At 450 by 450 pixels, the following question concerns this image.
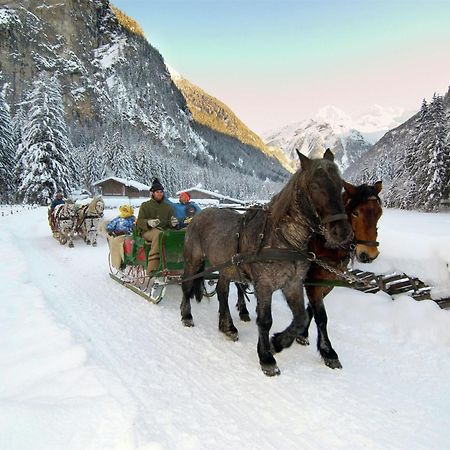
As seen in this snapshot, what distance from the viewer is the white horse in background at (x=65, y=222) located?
1441cm

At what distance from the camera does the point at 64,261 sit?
439 inches

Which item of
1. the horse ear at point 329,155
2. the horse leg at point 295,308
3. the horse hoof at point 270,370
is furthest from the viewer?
the horse leg at point 295,308

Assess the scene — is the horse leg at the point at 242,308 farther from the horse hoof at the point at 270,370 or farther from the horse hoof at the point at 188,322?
the horse hoof at the point at 270,370

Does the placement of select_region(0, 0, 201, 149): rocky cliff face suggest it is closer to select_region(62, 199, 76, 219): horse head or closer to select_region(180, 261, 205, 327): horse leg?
select_region(62, 199, 76, 219): horse head

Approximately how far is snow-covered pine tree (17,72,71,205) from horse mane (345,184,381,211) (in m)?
34.3

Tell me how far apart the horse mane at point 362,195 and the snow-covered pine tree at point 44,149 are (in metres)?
34.3

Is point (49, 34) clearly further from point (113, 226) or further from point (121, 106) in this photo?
point (113, 226)

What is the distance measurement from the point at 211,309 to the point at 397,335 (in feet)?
9.98

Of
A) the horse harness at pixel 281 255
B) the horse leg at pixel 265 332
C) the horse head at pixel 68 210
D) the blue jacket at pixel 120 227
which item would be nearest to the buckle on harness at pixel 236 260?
the horse harness at pixel 281 255

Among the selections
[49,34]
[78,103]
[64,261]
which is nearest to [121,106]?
[78,103]

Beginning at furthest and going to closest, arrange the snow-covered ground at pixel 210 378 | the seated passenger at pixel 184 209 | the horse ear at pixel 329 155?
the seated passenger at pixel 184 209
the horse ear at pixel 329 155
the snow-covered ground at pixel 210 378

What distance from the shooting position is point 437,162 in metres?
27.9

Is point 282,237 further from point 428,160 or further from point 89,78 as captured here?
point 89,78

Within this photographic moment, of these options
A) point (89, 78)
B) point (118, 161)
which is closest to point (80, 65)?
point (89, 78)
